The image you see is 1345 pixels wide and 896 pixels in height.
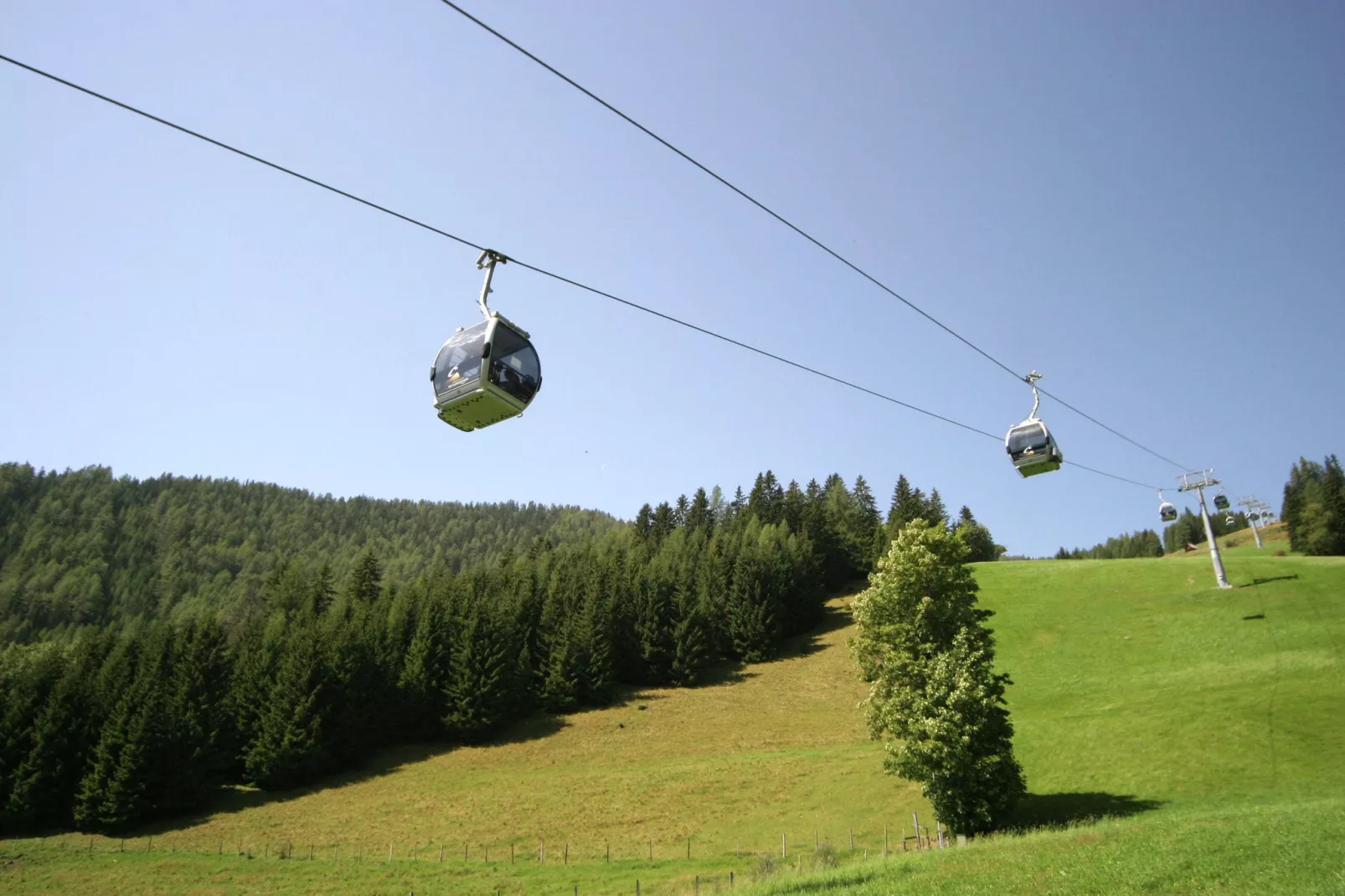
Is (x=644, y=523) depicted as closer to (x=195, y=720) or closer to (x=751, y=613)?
(x=751, y=613)

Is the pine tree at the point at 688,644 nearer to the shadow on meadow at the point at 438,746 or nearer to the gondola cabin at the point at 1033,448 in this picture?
the shadow on meadow at the point at 438,746

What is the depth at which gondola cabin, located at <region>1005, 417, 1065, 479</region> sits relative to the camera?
19594 mm

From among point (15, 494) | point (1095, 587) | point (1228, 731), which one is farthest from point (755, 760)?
point (15, 494)

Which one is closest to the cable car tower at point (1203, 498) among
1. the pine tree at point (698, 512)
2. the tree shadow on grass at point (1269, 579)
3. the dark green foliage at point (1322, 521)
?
the tree shadow on grass at point (1269, 579)

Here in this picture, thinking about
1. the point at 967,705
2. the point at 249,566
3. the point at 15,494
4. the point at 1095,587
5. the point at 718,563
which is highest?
the point at 15,494

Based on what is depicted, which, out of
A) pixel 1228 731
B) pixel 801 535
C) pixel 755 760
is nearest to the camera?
pixel 1228 731

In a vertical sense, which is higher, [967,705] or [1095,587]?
[1095,587]

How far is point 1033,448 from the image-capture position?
1969 centimetres

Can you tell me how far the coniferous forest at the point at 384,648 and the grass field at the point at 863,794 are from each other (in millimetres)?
3636

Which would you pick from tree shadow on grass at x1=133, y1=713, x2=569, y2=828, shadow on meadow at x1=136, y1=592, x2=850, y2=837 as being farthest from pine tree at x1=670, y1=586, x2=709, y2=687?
tree shadow on grass at x1=133, y1=713, x2=569, y2=828

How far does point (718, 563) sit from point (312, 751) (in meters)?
49.8

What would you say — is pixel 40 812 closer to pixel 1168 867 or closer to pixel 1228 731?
pixel 1168 867

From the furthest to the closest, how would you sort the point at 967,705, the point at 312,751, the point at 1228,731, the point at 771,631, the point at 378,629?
the point at 771,631 < the point at 378,629 < the point at 312,751 < the point at 1228,731 < the point at 967,705

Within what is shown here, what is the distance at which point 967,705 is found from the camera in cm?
3002
